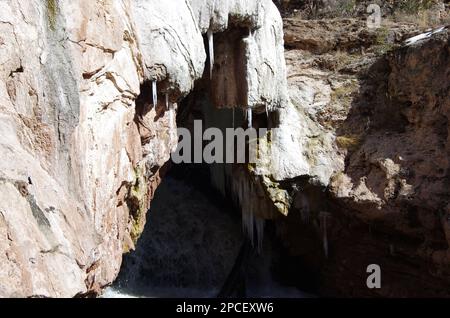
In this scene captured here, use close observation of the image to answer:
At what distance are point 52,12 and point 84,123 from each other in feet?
2.83

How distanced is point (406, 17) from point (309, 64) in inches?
114

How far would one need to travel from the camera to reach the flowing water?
8.98 metres

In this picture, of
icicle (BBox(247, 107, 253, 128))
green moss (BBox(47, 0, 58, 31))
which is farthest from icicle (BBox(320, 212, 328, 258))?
green moss (BBox(47, 0, 58, 31))

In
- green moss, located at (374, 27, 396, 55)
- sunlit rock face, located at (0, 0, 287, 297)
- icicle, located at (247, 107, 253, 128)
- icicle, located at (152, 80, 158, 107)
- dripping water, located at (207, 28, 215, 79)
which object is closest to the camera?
sunlit rock face, located at (0, 0, 287, 297)

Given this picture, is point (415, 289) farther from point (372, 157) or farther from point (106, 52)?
point (106, 52)

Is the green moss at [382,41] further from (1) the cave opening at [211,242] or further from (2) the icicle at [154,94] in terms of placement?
(2) the icicle at [154,94]

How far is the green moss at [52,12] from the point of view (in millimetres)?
3992

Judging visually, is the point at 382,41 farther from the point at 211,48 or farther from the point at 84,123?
the point at 84,123

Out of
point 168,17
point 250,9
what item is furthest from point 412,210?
point 168,17

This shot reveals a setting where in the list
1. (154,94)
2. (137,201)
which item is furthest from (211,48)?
(137,201)

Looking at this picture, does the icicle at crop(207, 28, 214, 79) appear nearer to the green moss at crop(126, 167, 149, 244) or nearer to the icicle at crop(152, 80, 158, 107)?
the icicle at crop(152, 80, 158, 107)

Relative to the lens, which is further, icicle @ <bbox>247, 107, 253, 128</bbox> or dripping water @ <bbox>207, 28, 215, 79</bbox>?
icicle @ <bbox>247, 107, 253, 128</bbox>

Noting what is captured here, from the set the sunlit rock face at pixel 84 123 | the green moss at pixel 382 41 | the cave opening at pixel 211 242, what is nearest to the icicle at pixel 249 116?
the cave opening at pixel 211 242
